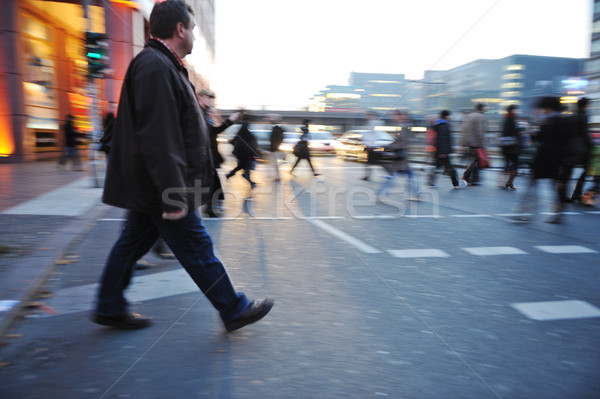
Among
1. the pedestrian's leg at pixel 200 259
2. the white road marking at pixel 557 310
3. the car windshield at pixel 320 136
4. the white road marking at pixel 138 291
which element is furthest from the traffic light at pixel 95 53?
the car windshield at pixel 320 136

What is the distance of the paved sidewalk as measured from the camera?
3527 mm

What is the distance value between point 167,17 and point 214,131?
156 cm

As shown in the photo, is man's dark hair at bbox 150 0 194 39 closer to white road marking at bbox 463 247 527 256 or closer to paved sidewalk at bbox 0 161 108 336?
paved sidewalk at bbox 0 161 108 336

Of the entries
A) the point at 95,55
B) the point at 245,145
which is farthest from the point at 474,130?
the point at 95,55

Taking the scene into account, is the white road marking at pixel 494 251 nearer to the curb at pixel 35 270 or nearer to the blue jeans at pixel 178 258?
the blue jeans at pixel 178 258

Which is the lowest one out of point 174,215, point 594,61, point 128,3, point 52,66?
point 174,215

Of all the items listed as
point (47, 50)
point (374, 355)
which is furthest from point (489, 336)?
point (47, 50)

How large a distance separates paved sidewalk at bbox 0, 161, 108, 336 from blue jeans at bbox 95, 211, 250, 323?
2.26 feet

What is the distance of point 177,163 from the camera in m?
2.52

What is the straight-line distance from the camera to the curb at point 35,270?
3124 mm

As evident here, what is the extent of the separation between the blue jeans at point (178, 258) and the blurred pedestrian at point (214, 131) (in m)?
0.35

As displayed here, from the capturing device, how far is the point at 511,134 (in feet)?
36.2

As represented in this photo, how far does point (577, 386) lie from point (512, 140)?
964 centimetres

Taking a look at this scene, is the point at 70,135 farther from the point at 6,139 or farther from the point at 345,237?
the point at 345,237
